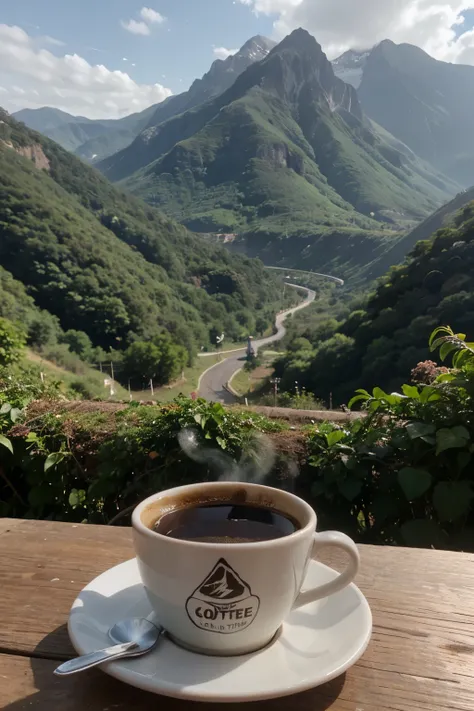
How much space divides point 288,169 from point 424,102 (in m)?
74.7

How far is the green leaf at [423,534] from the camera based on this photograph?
3.82ft

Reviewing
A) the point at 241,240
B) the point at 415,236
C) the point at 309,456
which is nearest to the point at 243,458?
the point at 309,456

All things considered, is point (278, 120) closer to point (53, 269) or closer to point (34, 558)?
point (53, 269)

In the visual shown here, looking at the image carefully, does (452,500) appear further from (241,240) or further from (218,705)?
(241,240)

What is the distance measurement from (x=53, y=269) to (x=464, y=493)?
47242 mm

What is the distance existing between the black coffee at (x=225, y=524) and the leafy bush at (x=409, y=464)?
0.65 meters

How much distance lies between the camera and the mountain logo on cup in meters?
0.46

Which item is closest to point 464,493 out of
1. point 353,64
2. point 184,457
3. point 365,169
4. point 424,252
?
point 184,457

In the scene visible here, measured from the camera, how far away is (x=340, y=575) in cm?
54

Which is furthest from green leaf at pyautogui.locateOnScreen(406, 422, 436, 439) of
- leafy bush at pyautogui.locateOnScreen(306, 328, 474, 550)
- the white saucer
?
the white saucer

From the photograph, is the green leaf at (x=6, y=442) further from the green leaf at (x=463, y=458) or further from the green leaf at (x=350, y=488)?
the green leaf at (x=463, y=458)

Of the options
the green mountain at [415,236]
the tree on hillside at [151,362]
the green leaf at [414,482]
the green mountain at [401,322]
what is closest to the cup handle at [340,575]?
the green leaf at [414,482]

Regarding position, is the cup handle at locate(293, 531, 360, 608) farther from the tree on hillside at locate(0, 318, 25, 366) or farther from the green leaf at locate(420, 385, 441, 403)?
the tree on hillside at locate(0, 318, 25, 366)

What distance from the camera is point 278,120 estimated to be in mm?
110625
